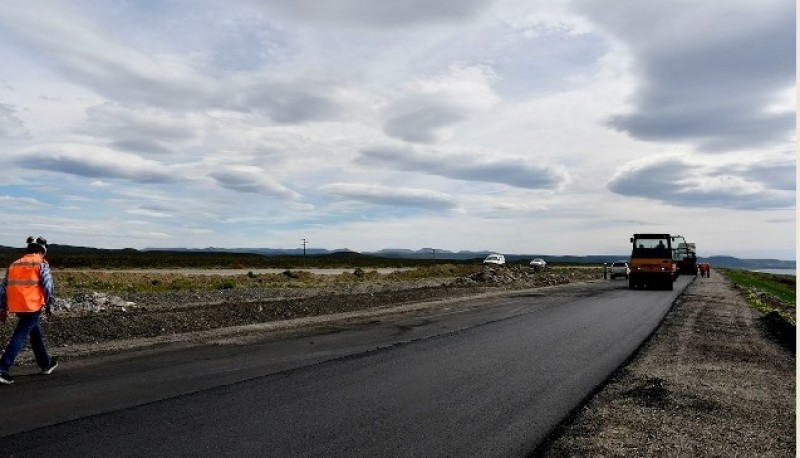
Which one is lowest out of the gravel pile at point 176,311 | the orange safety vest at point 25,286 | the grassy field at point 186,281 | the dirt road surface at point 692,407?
the dirt road surface at point 692,407

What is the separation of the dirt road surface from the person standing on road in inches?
285

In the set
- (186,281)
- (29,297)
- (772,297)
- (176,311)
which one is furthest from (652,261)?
(29,297)

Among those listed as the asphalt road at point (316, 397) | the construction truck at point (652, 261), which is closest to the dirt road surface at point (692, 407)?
the asphalt road at point (316, 397)

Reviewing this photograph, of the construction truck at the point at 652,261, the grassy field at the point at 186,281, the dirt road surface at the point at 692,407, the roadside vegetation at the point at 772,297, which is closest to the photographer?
the dirt road surface at the point at 692,407

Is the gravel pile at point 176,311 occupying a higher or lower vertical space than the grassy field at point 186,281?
lower

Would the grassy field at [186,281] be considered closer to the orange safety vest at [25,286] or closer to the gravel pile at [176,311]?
the gravel pile at [176,311]

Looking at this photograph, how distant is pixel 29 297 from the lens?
8.53m

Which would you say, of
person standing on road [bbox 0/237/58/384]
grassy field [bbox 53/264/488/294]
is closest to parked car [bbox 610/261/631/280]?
grassy field [bbox 53/264/488/294]

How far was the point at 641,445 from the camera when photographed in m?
5.84

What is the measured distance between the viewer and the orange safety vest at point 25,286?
8.45 meters

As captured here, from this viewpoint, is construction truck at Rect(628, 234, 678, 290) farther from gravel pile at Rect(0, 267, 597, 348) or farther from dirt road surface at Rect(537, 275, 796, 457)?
dirt road surface at Rect(537, 275, 796, 457)

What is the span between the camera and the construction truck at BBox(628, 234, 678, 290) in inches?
1275

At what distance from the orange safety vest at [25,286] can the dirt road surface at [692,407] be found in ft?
23.9

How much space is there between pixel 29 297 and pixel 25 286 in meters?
0.17
